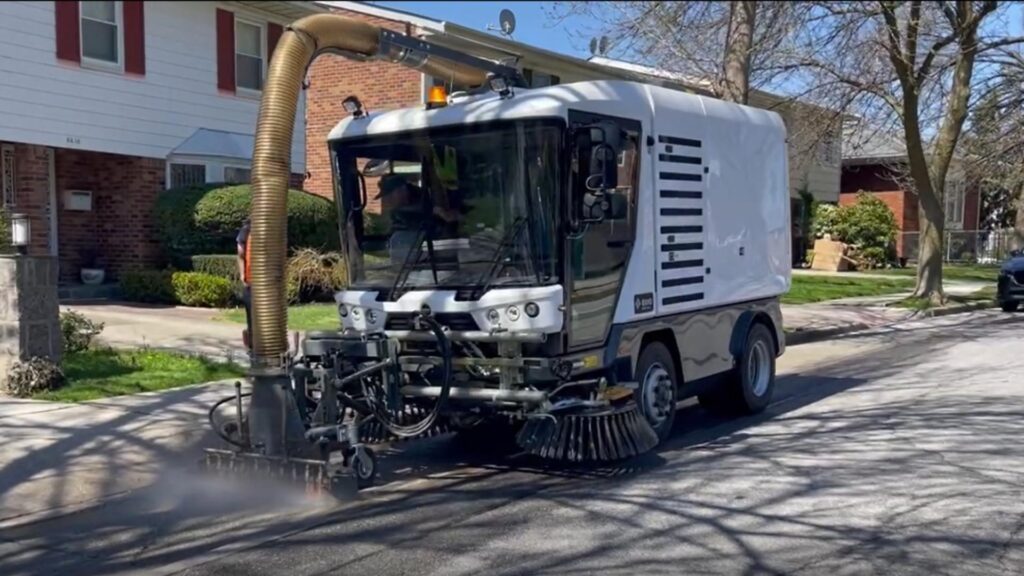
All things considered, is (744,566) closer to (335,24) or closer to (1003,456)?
(1003,456)

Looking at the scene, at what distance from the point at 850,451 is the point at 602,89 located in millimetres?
3411

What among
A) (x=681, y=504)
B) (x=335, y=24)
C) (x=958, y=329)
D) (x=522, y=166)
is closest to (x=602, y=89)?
(x=522, y=166)

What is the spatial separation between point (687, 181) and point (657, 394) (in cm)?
179

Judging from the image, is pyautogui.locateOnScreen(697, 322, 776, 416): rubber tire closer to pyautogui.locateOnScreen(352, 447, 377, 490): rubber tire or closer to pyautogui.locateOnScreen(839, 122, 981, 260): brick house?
pyautogui.locateOnScreen(352, 447, 377, 490): rubber tire

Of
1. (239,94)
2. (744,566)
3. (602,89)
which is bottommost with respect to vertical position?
(744,566)

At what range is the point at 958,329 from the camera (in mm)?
18750

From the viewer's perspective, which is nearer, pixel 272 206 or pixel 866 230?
pixel 272 206

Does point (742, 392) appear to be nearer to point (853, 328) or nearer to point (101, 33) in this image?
point (853, 328)

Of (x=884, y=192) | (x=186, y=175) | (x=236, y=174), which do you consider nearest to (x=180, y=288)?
(x=186, y=175)

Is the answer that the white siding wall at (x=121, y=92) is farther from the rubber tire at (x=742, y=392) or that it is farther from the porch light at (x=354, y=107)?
the rubber tire at (x=742, y=392)

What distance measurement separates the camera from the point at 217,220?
1747 centimetres

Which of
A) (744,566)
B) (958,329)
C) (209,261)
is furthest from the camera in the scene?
(958,329)

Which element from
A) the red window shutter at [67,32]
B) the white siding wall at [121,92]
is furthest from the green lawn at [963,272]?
the red window shutter at [67,32]

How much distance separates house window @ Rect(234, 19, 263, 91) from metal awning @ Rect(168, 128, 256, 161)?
3.70 ft
